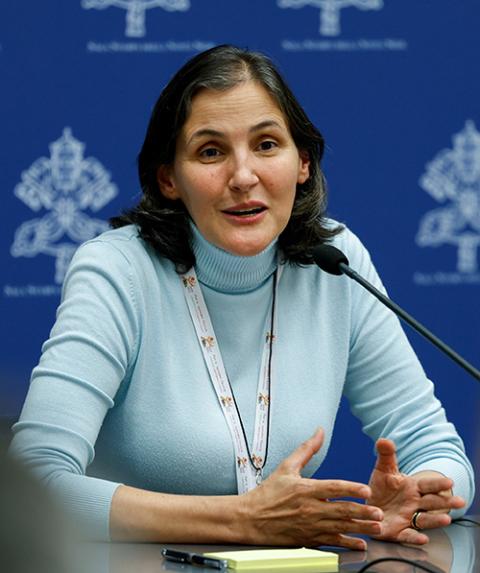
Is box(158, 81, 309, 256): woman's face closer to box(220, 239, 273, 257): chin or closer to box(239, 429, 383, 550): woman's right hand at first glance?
box(220, 239, 273, 257): chin

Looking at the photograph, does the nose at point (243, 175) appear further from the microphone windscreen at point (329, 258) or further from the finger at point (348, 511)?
the finger at point (348, 511)

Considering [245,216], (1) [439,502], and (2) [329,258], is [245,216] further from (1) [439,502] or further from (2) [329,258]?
(1) [439,502]

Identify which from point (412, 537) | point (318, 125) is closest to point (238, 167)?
point (412, 537)

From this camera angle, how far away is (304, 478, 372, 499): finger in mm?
1370

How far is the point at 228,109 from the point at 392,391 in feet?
1.93

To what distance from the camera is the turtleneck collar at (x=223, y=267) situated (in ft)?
6.29

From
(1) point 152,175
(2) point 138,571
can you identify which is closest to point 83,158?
(1) point 152,175

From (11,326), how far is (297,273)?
1.07 m

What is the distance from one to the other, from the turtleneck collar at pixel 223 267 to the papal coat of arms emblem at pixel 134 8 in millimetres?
1090

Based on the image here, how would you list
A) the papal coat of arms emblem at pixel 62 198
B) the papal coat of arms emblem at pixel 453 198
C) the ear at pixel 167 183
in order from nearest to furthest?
1. the ear at pixel 167 183
2. the papal coat of arms emblem at pixel 62 198
3. the papal coat of arms emblem at pixel 453 198

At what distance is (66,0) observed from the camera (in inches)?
112

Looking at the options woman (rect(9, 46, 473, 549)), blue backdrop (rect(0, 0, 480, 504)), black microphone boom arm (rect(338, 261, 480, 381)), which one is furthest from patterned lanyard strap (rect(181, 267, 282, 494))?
blue backdrop (rect(0, 0, 480, 504))

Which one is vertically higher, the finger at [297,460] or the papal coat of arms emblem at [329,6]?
the papal coat of arms emblem at [329,6]

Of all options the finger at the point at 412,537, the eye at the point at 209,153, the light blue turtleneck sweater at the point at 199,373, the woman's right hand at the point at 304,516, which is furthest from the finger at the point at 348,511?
the eye at the point at 209,153
